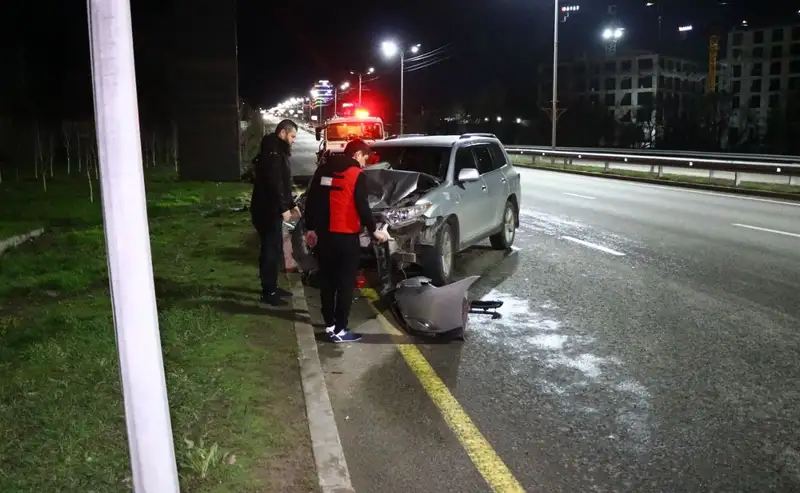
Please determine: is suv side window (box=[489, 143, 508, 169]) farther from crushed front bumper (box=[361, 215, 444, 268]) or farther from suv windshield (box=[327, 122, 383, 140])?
suv windshield (box=[327, 122, 383, 140])

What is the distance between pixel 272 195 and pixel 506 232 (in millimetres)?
4990

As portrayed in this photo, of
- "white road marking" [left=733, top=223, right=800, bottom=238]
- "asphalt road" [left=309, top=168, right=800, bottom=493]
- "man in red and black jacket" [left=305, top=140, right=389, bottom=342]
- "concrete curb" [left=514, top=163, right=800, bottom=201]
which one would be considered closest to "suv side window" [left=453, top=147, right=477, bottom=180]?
"asphalt road" [left=309, top=168, right=800, bottom=493]

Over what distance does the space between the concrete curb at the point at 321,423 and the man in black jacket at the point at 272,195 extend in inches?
41.0

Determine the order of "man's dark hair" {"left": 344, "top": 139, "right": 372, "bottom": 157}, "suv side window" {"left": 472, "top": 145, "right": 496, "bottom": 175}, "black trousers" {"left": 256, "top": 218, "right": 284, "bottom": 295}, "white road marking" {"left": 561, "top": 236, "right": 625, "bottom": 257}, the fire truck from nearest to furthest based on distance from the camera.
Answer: "man's dark hair" {"left": 344, "top": 139, "right": 372, "bottom": 157}, "black trousers" {"left": 256, "top": 218, "right": 284, "bottom": 295}, "suv side window" {"left": 472, "top": 145, "right": 496, "bottom": 175}, "white road marking" {"left": 561, "top": 236, "right": 625, "bottom": 257}, the fire truck

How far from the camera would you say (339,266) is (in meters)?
6.57

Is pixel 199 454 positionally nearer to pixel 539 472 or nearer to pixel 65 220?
pixel 539 472

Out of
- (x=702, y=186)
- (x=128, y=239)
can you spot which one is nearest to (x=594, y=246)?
(x=128, y=239)

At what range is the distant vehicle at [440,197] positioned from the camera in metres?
8.64

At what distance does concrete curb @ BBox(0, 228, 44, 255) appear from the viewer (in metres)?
11.0

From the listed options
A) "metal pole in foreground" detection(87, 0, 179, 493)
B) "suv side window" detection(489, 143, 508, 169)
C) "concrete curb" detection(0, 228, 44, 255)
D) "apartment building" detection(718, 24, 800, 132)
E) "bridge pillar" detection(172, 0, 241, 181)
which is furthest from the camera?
"apartment building" detection(718, 24, 800, 132)

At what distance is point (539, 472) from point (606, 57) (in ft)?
371

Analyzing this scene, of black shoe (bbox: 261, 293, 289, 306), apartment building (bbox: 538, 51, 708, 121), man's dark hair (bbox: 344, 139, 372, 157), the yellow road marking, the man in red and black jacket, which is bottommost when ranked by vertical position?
the yellow road marking

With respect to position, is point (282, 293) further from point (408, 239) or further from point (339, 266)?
point (339, 266)

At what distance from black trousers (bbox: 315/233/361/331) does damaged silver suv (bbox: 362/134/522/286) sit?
1669mm
